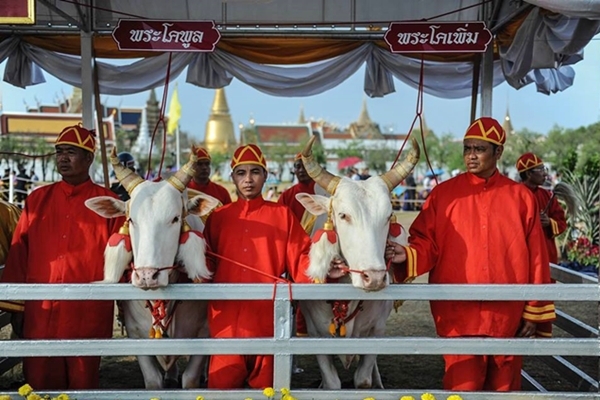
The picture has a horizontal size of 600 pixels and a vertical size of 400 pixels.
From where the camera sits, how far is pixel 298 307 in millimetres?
4445

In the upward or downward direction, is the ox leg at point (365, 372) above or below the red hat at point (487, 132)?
below

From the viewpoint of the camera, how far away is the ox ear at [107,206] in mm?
3771

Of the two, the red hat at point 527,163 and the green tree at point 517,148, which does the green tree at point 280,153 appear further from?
the red hat at point 527,163

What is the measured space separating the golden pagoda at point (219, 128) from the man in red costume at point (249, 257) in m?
61.4

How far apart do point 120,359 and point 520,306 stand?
4250 mm

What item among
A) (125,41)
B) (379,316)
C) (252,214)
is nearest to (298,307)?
(379,316)

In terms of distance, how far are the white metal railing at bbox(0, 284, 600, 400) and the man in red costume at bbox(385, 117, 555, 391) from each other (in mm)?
399

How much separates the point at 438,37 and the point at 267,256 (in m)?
2.73

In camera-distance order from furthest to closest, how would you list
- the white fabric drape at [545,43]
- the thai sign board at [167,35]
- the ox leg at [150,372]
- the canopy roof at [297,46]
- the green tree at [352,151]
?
the green tree at [352,151] < the canopy roof at [297,46] < the thai sign board at [167,35] < the white fabric drape at [545,43] < the ox leg at [150,372]

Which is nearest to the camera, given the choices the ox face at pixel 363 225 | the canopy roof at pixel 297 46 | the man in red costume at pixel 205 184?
the ox face at pixel 363 225

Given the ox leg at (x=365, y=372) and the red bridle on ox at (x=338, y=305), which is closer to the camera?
the red bridle on ox at (x=338, y=305)

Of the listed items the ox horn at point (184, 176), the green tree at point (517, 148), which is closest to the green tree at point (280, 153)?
the green tree at point (517, 148)

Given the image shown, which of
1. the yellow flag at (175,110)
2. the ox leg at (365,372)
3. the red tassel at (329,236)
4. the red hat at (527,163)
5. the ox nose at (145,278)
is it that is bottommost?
the ox leg at (365,372)

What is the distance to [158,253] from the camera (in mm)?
3449
